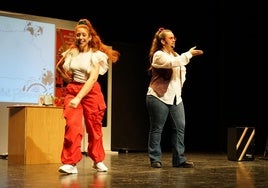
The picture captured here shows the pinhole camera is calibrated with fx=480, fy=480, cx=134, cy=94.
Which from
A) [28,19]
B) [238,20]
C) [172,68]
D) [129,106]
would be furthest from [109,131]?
[172,68]

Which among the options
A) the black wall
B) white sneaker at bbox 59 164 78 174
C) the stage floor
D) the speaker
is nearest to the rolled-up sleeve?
the stage floor

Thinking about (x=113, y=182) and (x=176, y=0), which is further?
(x=176, y=0)

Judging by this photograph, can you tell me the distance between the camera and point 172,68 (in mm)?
3783

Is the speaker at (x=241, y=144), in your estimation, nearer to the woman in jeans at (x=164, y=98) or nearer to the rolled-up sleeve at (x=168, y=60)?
the woman in jeans at (x=164, y=98)

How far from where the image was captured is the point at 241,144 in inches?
198

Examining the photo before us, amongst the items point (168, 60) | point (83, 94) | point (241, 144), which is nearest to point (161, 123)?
point (168, 60)

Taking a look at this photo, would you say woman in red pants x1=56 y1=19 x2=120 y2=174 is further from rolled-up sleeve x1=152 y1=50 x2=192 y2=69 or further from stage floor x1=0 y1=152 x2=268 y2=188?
rolled-up sleeve x1=152 y1=50 x2=192 y2=69

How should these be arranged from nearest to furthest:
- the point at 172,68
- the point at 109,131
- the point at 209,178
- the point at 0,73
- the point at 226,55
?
the point at 209,178, the point at 172,68, the point at 0,73, the point at 109,131, the point at 226,55

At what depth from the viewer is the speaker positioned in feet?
16.3

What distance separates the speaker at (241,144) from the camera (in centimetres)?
495

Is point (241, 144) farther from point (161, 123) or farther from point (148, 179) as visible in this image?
point (148, 179)

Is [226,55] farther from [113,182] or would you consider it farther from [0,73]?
[113,182]

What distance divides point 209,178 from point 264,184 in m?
0.40

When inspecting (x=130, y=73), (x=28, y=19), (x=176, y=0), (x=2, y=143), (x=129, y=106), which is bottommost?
(x=2, y=143)
